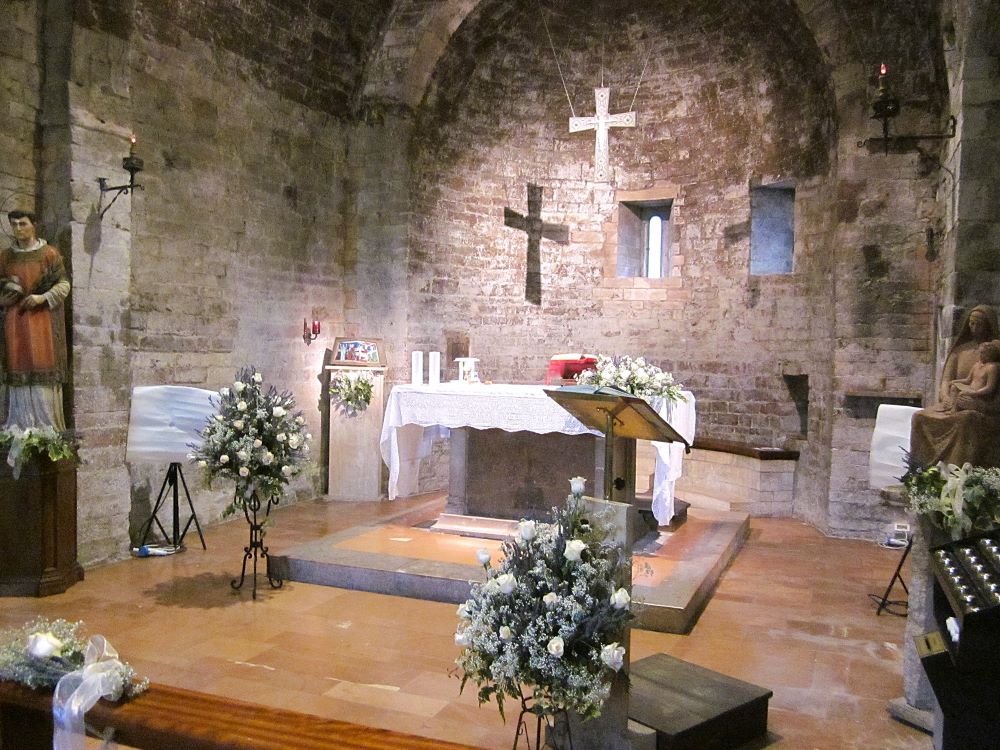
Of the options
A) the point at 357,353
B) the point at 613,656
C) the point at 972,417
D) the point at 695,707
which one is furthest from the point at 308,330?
the point at 613,656

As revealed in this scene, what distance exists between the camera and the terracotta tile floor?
4086 millimetres

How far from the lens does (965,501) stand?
3.78m

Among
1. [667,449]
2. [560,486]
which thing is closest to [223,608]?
[560,486]

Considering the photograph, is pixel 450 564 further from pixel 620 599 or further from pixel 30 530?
pixel 620 599

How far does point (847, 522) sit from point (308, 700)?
19.9 feet

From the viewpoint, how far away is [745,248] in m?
9.89

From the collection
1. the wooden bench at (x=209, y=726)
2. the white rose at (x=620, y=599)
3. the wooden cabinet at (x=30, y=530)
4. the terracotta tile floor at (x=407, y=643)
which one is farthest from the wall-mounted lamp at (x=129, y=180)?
the white rose at (x=620, y=599)

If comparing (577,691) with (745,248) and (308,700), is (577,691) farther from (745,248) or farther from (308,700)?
(745,248)

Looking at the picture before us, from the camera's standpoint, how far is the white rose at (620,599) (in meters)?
2.73

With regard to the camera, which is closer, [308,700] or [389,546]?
[308,700]

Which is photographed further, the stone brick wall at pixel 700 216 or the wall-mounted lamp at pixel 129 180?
the stone brick wall at pixel 700 216

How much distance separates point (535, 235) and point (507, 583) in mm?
8505

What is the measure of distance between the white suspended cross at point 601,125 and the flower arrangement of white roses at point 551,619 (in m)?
7.39

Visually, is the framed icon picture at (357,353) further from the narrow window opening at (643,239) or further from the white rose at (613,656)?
the white rose at (613,656)
